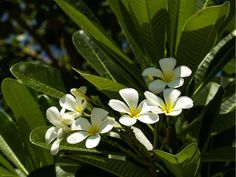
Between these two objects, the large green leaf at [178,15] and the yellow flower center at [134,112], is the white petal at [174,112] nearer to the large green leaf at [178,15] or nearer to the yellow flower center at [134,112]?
the yellow flower center at [134,112]

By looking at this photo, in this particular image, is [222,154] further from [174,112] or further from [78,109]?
[78,109]

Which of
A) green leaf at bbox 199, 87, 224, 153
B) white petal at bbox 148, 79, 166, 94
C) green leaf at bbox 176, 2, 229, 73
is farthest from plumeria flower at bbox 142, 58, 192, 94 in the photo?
green leaf at bbox 199, 87, 224, 153

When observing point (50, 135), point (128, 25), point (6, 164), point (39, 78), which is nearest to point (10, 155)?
point (6, 164)

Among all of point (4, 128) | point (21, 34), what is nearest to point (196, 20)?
point (4, 128)

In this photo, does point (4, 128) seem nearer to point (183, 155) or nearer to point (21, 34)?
point (183, 155)

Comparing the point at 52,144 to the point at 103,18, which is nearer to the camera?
the point at 52,144

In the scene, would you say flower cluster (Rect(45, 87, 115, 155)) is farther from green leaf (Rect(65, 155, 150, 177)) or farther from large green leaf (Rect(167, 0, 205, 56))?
large green leaf (Rect(167, 0, 205, 56))
